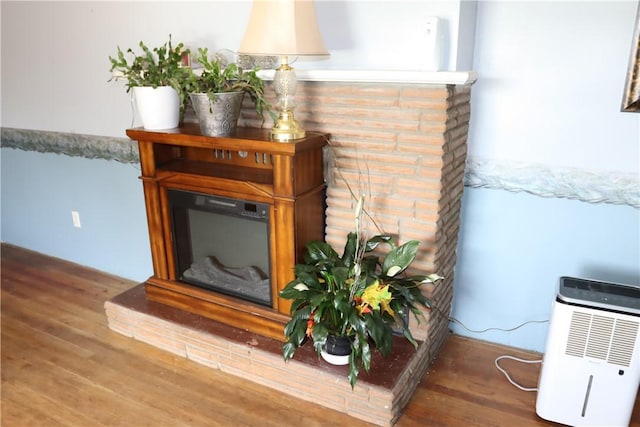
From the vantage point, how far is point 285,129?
1.80 metres

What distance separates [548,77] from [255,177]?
1139 mm

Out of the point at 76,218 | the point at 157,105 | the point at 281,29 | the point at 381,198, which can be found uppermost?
the point at 281,29

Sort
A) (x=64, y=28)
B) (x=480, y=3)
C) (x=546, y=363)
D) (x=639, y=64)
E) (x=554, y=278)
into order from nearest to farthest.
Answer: (x=639, y=64) → (x=546, y=363) → (x=480, y=3) → (x=554, y=278) → (x=64, y=28)

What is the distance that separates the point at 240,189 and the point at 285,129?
0.30m

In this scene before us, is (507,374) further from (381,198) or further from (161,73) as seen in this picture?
(161,73)

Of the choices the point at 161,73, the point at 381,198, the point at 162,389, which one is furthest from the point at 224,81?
the point at 162,389

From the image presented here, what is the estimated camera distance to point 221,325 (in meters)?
2.13

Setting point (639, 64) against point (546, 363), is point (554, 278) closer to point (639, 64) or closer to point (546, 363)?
point (546, 363)

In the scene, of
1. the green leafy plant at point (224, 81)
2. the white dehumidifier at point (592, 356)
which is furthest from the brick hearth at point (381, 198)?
the white dehumidifier at point (592, 356)

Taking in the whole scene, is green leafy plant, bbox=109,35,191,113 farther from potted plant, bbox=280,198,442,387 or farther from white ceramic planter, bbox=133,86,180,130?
potted plant, bbox=280,198,442,387

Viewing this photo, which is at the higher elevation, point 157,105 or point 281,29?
point 281,29

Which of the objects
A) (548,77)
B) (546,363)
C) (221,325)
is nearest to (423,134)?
(548,77)

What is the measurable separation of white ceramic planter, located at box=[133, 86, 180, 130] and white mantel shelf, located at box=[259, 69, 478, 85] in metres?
0.54

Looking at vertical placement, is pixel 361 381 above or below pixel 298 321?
below
